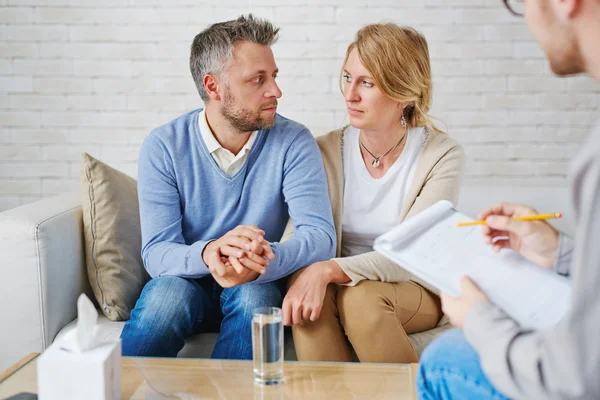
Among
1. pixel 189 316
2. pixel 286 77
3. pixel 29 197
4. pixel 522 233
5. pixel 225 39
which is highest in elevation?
pixel 225 39

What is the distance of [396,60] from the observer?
6.50ft

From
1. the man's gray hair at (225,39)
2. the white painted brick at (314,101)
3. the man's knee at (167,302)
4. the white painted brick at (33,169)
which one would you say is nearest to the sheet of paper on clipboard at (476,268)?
the man's knee at (167,302)

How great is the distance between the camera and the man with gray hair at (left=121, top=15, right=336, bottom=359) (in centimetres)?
190

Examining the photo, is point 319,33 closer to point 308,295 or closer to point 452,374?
point 308,295

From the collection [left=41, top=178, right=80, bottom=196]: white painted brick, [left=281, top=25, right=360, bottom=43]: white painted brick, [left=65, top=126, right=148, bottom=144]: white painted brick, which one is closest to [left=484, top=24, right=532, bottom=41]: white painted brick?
[left=281, top=25, right=360, bottom=43]: white painted brick

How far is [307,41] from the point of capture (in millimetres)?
2924

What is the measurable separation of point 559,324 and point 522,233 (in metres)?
0.27

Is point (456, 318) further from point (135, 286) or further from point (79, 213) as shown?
point (79, 213)

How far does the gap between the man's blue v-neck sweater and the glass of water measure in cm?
57

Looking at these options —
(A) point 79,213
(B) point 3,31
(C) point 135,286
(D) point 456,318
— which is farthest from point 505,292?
(B) point 3,31

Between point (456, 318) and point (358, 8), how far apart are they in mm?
2050

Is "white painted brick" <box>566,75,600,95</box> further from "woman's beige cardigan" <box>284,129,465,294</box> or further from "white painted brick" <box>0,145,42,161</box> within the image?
"white painted brick" <box>0,145,42,161</box>

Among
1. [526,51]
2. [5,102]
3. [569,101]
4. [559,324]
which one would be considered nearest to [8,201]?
[5,102]

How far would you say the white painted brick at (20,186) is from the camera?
121 inches
